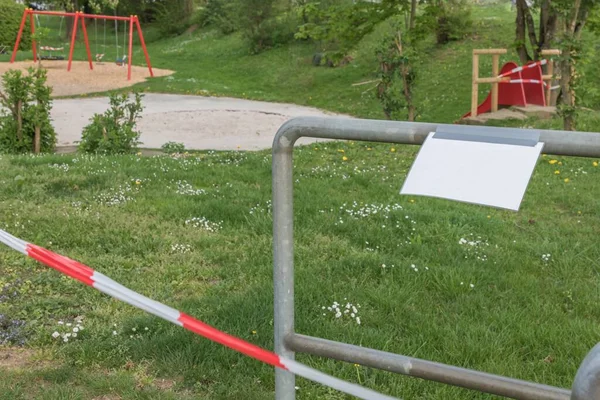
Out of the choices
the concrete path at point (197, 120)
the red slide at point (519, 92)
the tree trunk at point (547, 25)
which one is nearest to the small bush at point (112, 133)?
the concrete path at point (197, 120)

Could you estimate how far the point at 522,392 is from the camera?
4.83ft

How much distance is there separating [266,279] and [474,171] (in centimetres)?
252

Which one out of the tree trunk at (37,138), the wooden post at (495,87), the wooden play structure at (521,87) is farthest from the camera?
the wooden play structure at (521,87)

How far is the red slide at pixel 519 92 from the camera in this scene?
12.9m

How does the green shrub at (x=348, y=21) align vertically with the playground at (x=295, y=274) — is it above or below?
above

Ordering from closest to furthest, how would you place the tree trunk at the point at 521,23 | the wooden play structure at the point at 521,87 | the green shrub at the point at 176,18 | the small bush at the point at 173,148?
the small bush at the point at 173,148 → the wooden play structure at the point at 521,87 → the tree trunk at the point at 521,23 → the green shrub at the point at 176,18

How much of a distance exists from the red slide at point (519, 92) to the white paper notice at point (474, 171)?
1176 cm

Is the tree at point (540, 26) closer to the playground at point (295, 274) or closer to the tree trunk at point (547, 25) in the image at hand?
the tree trunk at point (547, 25)

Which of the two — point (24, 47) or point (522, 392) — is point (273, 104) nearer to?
point (522, 392)

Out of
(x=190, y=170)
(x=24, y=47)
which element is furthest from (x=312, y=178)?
(x=24, y=47)

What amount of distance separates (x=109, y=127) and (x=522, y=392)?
7266 mm

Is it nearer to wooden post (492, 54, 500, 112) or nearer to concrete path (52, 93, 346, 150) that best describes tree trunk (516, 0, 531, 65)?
wooden post (492, 54, 500, 112)

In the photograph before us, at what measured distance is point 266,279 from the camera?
3818 mm

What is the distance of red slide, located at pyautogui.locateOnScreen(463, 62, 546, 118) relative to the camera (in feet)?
42.3
